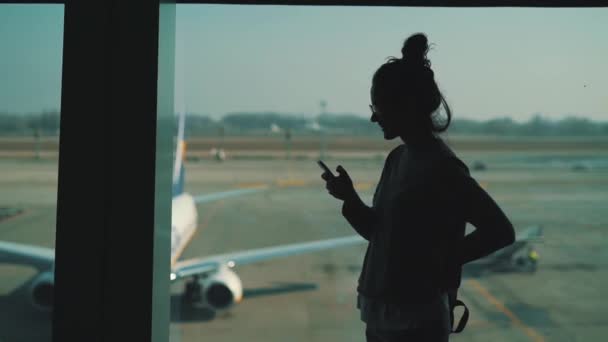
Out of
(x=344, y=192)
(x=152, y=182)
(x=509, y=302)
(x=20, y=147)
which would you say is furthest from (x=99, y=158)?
(x=20, y=147)

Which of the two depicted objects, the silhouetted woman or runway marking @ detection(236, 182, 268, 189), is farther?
runway marking @ detection(236, 182, 268, 189)

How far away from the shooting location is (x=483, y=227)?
771 millimetres

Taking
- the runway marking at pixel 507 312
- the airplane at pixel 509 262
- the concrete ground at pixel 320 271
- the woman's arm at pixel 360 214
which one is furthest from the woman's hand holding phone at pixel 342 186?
the airplane at pixel 509 262

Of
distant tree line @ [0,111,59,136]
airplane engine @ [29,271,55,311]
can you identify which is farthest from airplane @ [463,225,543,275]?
distant tree line @ [0,111,59,136]

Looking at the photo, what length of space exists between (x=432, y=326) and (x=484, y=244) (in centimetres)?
15

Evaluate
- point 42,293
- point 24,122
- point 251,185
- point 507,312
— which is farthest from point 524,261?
point 251,185

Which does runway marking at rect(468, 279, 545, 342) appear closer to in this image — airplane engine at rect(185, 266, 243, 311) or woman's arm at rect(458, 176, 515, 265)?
airplane engine at rect(185, 266, 243, 311)

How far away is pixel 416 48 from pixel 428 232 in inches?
11.7

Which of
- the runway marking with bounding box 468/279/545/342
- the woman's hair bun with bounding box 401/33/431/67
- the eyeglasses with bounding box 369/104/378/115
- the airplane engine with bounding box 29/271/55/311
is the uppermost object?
the woman's hair bun with bounding box 401/33/431/67

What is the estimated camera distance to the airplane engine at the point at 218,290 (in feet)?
20.2

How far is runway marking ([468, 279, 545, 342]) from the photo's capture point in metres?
6.09

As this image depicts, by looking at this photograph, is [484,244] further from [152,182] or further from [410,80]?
[152,182]

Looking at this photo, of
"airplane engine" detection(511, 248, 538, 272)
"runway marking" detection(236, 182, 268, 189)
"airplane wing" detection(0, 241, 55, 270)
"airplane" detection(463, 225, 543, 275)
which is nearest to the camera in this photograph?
"airplane wing" detection(0, 241, 55, 270)

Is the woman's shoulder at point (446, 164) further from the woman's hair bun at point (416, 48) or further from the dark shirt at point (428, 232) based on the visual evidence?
the woman's hair bun at point (416, 48)
